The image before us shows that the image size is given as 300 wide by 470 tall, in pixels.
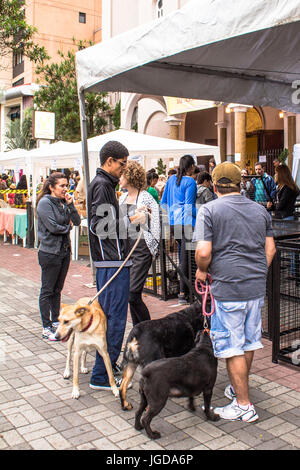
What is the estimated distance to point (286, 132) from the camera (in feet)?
60.6

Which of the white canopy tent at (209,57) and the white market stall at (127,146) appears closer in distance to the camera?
the white canopy tent at (209,57)

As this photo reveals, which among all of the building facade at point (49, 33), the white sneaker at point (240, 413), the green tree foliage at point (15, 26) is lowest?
the white sneaker at point (240, 413)

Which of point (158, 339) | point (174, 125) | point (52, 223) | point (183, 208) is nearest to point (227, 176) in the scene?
point (158, 339)

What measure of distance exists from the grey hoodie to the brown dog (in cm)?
162

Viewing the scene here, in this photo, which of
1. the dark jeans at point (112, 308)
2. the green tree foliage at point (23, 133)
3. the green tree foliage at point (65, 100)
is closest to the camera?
the dark jeans at point (112, 308)

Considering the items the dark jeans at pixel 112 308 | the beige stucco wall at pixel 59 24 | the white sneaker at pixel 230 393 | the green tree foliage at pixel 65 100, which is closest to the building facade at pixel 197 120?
the green tree foliage at pixel 65 100

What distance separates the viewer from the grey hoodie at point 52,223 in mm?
5578

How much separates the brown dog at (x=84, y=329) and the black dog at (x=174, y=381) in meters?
0.75

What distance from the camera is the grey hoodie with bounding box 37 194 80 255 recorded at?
18.3 ft

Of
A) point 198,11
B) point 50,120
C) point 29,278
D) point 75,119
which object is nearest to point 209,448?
point 198,11

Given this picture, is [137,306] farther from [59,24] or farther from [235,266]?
[59,24]

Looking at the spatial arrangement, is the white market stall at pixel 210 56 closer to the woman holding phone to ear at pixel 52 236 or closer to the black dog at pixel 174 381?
the woman holding phone to ear at pixel 52 236

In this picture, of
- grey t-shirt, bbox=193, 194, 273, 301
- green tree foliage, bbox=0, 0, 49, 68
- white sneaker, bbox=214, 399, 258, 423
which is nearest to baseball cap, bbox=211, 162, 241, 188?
grey t-shirt, bbox=193, 194, 273, 301

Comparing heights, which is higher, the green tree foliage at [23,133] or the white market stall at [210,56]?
the green tree foliage at [23,133]
